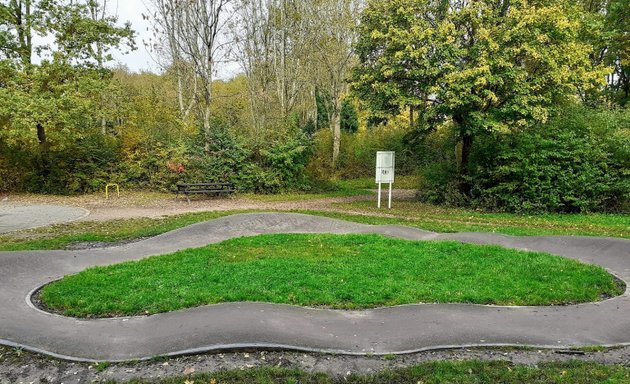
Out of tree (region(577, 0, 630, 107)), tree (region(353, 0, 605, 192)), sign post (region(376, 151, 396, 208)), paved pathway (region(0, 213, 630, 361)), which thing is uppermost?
tree (region(577, 0, 630, 107))

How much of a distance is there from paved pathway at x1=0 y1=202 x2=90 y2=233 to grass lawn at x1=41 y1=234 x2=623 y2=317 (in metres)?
5.89

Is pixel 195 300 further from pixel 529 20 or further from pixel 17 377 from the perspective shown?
pixel 529 20

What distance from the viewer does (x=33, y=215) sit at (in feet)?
44.8

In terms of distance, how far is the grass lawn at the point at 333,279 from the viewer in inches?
243

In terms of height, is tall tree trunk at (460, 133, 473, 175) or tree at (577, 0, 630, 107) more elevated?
tree at (577, 0, 630, 107)

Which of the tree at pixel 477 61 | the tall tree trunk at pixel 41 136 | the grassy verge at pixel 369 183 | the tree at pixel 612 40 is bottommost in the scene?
the grassy verge at pixel 369 183

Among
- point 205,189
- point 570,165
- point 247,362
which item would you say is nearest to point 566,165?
point 570,165

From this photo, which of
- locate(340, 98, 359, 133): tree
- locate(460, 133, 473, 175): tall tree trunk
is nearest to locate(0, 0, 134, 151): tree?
locate(460, 133, 473, 175): tall tree trunk

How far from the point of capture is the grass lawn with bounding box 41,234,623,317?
618 centimetres

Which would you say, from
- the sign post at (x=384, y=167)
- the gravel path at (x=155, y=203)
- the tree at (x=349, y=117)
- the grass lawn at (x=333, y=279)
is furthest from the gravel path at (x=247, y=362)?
the tree at (x=349, y=117)

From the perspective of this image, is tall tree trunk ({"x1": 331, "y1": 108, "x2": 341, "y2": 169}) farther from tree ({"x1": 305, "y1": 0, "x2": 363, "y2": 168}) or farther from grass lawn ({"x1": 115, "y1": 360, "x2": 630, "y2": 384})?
grass lawn ({"x1": 115, "y1": 360, "x2": 630, "y2": 384})

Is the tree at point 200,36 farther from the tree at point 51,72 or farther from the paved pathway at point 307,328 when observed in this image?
the paved pathway at point 307,328

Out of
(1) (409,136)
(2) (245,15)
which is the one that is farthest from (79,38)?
(1) (409,136)

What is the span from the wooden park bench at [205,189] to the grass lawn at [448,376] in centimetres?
1368
